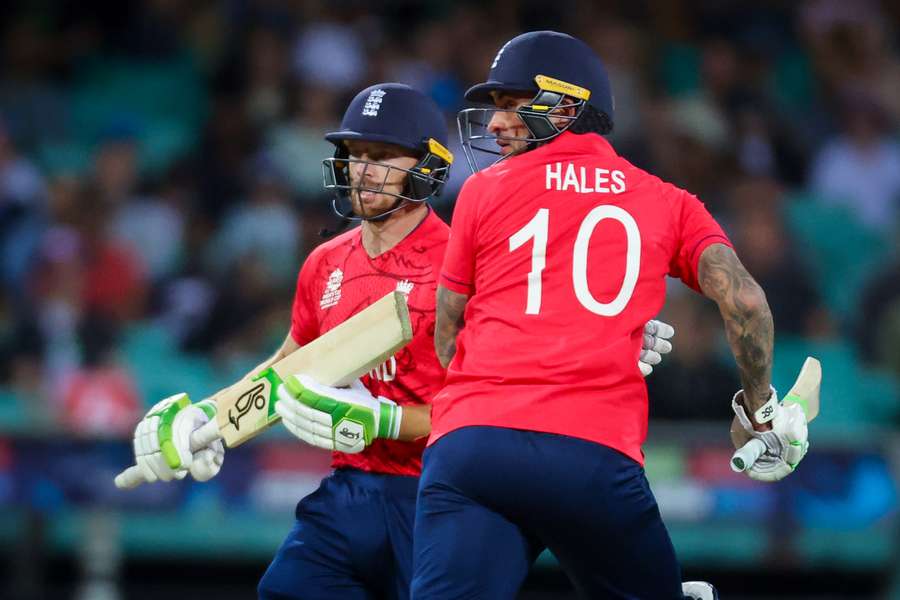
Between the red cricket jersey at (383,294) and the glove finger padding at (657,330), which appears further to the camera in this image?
the red cricket jersey at (383,294)

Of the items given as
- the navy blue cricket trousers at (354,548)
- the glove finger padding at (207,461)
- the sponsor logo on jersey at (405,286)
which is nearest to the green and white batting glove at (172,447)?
the glove finger padding at (207,461)

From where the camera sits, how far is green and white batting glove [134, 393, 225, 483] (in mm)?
4324

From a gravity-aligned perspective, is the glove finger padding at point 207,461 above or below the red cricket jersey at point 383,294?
below

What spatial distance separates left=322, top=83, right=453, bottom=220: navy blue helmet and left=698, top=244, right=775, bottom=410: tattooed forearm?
1.09 meters

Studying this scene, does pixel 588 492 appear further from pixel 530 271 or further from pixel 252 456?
pixel 252 456

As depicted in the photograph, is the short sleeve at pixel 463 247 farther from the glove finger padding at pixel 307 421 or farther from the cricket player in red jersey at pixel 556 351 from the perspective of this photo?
the glove finger padding at pixel 307 421

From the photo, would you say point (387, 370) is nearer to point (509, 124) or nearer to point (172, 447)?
point (172, 447)

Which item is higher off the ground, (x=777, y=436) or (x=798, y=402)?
(x=798, y=402)

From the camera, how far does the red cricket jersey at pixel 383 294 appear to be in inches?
169

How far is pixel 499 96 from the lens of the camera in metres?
3.88

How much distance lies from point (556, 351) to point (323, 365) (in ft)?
2.76

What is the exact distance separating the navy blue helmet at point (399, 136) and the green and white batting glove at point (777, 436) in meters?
1.19

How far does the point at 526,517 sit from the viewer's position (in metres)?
3.43

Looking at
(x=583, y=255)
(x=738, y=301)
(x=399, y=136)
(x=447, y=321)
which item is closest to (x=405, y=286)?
(x=399, y=136)
